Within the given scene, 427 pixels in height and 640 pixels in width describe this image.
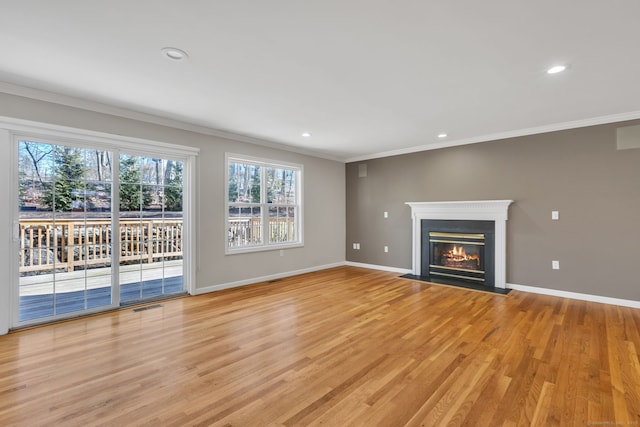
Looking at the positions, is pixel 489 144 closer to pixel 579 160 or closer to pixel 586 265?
pixel 579 160

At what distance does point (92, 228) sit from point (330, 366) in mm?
3314

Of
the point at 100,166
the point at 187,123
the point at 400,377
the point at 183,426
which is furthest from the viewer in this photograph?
the point at 187,123

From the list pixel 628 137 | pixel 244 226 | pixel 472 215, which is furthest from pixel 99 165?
pixel 628 137

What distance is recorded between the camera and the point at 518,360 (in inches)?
99.8

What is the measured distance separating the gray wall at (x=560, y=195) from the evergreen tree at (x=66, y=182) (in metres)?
5.33

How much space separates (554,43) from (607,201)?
3.01 meters

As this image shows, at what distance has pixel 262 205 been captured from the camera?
560cm

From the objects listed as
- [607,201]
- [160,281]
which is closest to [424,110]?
[607,201]

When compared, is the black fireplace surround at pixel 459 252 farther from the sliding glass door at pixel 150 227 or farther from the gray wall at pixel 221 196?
the sliding glass door at pixel 150 227

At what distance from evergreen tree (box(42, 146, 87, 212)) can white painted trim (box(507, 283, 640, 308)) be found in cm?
625

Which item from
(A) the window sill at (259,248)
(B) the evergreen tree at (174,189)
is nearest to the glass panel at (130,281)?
(B) the evergreen tree at (174,189)

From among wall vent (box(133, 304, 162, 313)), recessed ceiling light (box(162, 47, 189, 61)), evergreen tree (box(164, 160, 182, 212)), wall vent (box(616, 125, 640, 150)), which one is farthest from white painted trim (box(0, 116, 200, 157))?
wall vent (box(616, 125, 640, 150))

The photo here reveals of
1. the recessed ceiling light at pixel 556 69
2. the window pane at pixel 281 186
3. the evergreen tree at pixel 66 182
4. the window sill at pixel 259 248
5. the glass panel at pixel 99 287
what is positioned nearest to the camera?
the recessed ceiling light at pixel 556 69

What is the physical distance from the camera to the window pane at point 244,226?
16.9 feet
